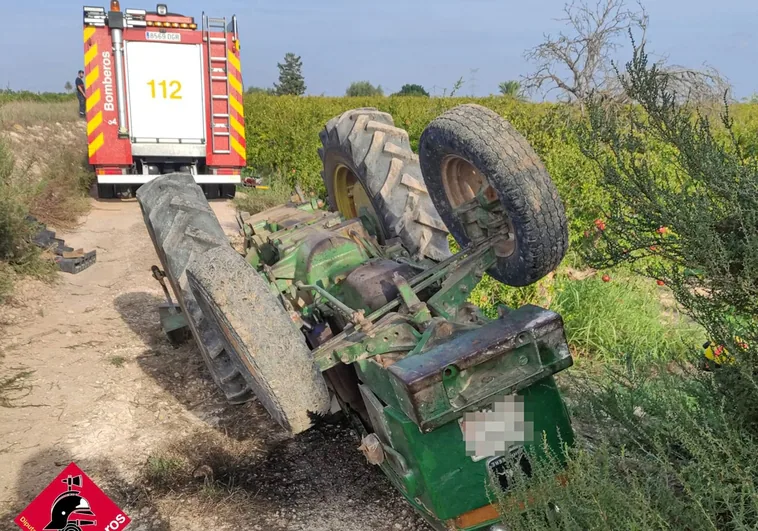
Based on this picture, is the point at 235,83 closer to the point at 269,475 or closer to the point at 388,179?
the point at 388,179

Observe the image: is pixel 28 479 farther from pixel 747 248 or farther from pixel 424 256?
pixel 747 248

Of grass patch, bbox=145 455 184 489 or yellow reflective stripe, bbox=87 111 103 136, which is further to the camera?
yellow reflective stripe, bbox=87 111 103 136

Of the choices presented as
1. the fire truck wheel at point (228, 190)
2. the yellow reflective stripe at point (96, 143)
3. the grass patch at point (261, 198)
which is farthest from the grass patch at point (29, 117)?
the grass patch at point (261, 198)

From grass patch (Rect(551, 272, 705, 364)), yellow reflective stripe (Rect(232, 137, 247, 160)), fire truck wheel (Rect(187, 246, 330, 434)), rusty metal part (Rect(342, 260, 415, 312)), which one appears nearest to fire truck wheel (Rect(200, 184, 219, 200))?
yellow reflective stripe (Rect(232, 137, 247, 160))

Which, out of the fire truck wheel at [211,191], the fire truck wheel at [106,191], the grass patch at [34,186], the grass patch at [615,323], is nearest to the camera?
the grass patch at [615,323]

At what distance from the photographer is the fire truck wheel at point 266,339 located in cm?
246

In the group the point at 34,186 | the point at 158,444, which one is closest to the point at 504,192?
the point at 158,444

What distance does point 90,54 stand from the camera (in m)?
9.27

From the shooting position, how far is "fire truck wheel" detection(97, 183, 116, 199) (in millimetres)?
10518

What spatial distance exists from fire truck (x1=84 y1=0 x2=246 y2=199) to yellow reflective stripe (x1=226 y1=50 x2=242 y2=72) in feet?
0.05

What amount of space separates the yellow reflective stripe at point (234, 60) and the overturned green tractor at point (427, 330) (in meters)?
6.68

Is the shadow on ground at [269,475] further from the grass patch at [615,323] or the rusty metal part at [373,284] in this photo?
the grass patch at [615,323]

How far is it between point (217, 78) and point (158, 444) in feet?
24.8

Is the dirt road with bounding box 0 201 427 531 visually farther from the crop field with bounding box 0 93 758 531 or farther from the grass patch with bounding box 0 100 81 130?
the grass patch with bounding box 0 100 81 130
